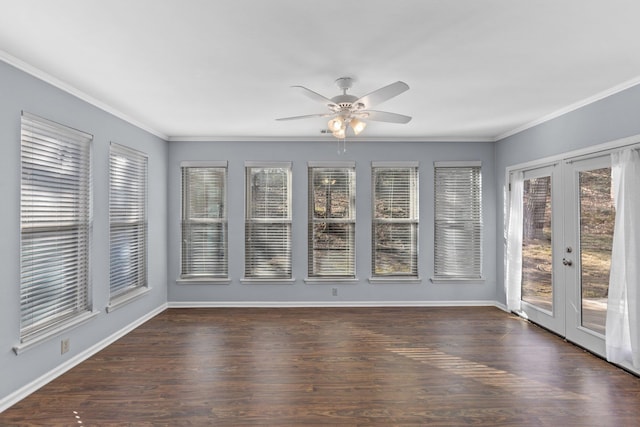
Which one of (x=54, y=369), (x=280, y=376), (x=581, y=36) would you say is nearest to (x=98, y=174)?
(x=54, y=369)

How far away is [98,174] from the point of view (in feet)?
12.2

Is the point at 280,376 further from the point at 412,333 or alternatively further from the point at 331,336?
the point at 412,333

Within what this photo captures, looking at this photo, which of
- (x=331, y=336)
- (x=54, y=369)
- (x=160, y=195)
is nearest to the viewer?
(x=54, y=369)

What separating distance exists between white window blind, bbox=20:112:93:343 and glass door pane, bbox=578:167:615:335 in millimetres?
5179

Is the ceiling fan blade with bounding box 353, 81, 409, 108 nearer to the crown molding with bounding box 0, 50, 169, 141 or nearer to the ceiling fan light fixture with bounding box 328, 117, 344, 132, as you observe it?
the ceiling fan light fixture with bounding box 328, 117, 344, 132

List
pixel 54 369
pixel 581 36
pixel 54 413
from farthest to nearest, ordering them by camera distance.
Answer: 1. pixel 54 369
2. pixel 54 413
3. pixel 581 36

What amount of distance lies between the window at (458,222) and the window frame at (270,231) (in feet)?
7.58

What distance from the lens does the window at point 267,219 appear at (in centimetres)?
547

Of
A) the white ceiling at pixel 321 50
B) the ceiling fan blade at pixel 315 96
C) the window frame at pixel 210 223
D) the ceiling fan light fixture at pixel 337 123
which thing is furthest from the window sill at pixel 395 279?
the ceiling fan blade at pixel 315 96

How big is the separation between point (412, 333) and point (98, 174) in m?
3.97

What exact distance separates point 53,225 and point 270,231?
286 centimetres

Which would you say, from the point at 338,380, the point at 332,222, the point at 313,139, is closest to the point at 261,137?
the point at 313,139

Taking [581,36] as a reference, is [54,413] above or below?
below

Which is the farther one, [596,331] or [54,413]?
[596,331]
